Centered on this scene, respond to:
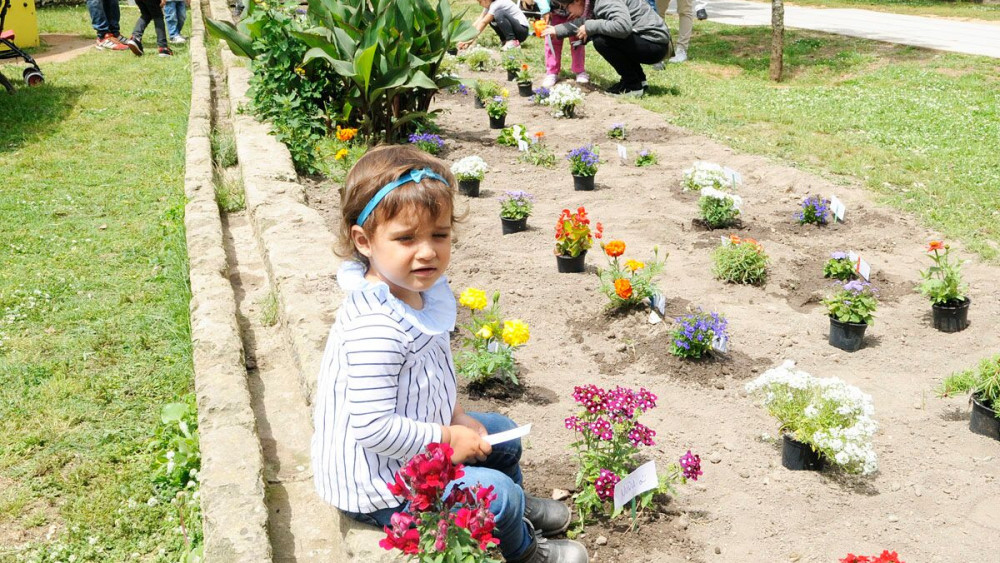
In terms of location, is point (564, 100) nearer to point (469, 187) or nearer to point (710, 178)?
point (469, 187)

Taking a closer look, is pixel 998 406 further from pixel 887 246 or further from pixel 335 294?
pixel 335 294

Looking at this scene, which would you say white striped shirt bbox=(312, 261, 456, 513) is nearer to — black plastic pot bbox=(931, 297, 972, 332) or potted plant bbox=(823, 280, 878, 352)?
potted plant bbox=(823, 280, 878, 352)

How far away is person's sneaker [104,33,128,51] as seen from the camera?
12.8 metres

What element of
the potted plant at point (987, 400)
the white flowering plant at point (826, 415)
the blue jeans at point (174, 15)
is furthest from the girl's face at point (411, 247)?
the blue jeans at point (174, 15)

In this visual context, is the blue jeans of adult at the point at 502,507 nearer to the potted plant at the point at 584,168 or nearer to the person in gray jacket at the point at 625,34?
the potted plant at the point at 584,168

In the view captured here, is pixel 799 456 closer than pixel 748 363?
Yes

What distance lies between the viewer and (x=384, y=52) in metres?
6.65

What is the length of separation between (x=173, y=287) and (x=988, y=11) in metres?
18.8

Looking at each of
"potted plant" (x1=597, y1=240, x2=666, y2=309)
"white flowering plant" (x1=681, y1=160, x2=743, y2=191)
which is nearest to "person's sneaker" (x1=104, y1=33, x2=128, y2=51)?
"white flowering plant" (x1=681, y1=160, x2=743, y2=191)

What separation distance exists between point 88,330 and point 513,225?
2500mm

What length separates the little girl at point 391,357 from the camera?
2.22m

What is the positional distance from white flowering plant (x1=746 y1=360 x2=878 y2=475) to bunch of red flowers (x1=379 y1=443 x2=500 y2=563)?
1.52 meters

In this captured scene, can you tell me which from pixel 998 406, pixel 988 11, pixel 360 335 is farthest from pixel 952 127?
pixel 988 11

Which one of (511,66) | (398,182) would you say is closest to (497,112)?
(511,66)
